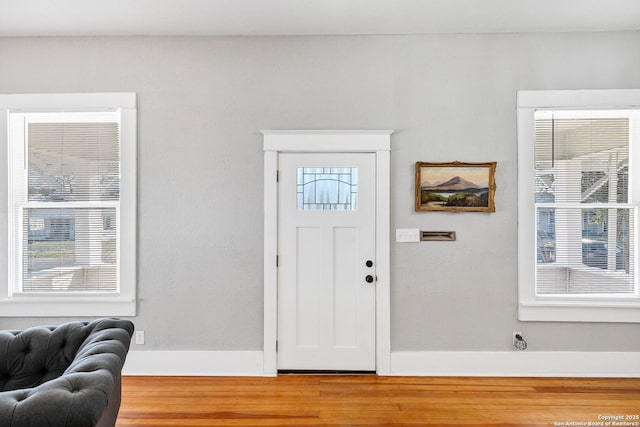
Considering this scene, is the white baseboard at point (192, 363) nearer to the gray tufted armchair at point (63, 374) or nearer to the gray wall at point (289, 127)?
the gray wall at point (289, 127)

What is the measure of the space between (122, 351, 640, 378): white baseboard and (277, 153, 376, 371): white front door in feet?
1.00

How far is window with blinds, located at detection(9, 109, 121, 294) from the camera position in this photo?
339 centimetres

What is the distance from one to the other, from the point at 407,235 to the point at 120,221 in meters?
2.40

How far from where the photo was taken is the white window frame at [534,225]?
3.29 meters

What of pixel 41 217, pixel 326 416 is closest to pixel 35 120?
pixel 41 217

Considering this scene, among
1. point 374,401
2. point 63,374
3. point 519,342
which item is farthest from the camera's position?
point 519,342

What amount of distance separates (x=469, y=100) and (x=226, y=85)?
6.69ft

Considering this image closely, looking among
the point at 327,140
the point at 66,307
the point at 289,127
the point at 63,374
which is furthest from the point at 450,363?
the point at 66,307

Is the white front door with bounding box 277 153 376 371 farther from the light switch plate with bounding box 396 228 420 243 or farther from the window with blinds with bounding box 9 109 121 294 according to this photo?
the window with blinds with bounding box 9 109 121 294

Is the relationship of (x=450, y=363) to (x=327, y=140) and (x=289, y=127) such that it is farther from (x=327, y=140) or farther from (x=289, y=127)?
(x=289, y=127)

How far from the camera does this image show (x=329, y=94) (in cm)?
337

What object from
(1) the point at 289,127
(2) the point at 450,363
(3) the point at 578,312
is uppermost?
(1) the point at 289,127

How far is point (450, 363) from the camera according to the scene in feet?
10.9

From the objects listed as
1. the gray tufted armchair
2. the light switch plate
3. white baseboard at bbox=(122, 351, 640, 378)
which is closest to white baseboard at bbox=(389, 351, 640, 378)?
white baseboard at bbox=(122, 351, 640, 378)
